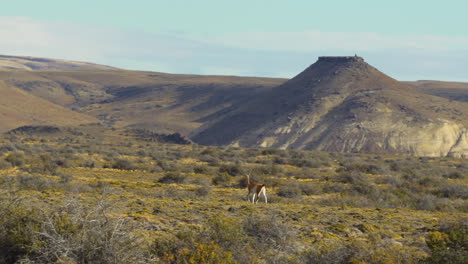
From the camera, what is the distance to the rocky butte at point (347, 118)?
83562 millimetres

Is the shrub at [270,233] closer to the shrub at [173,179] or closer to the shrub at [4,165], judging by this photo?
the shrub at [173,179]

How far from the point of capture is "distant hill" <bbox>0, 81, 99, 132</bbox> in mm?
101094

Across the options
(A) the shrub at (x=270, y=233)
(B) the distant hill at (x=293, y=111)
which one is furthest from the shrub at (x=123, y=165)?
(B) the distant hill at (x=293, y=111)

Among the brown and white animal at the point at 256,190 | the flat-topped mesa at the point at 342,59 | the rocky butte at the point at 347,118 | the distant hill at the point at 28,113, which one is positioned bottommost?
the distant hill at the point at 28,113

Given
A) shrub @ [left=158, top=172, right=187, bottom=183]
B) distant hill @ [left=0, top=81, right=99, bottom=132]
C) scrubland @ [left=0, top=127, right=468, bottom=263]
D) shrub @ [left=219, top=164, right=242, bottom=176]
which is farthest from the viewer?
distant hill @ [left=0, top=81, right=99, bottom=132]

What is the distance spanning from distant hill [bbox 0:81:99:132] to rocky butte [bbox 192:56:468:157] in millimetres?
28687

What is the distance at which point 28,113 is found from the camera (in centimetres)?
10781

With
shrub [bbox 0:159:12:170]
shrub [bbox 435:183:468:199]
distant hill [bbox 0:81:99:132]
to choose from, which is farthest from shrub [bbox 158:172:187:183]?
distant hill [bbox 0:81:99:132]

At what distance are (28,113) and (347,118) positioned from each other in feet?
208

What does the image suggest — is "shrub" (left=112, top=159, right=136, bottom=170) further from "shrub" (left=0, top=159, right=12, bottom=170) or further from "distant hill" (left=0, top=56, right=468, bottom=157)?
"distant hill" (left=0, top=56, right=468, bottom=157)

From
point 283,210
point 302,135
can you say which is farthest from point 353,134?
point 283,210

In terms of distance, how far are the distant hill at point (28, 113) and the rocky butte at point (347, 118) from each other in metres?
28.7

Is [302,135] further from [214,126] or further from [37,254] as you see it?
[37,254]

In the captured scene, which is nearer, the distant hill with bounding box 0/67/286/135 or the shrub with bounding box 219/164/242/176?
the shrub with bounding box 219/164/242/176
